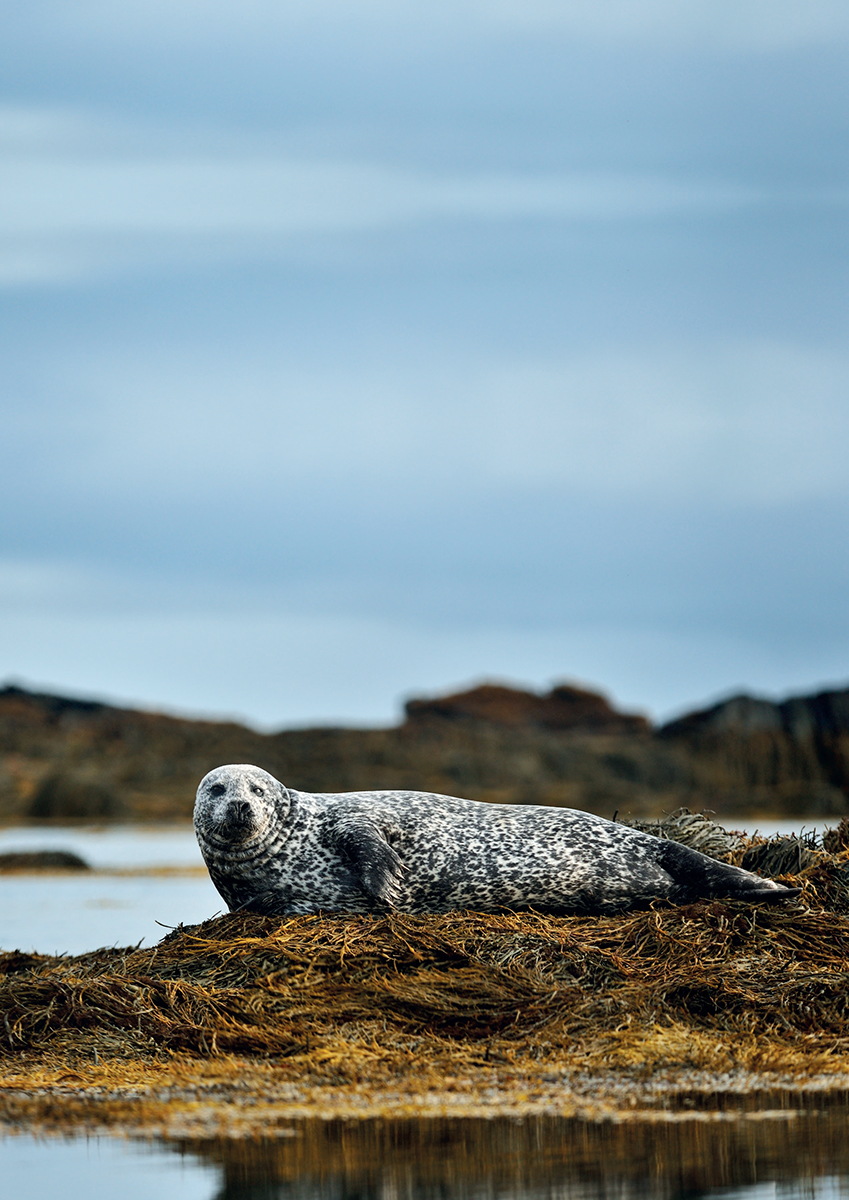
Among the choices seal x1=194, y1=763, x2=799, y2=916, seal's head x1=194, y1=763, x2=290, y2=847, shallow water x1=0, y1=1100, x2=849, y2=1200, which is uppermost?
seal's head x1=194, y1=763, x2=290, y2=847

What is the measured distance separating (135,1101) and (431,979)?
183 centimetres

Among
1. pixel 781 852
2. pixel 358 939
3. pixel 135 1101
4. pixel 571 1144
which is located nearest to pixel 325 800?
A: pixel 358 939

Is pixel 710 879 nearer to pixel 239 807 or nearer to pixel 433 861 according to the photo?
pixel 433 861

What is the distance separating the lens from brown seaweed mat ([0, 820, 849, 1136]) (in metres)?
5.40

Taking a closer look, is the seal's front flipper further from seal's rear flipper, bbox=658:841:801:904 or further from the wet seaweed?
seal's rear flipper, bbox=658:841:801:904

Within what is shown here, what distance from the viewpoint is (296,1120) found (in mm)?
5020

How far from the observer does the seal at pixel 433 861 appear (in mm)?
8133

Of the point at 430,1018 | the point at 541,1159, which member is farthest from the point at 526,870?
the point at 541,1159

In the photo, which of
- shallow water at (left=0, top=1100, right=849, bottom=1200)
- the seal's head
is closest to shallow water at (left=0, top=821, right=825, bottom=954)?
the seal's head

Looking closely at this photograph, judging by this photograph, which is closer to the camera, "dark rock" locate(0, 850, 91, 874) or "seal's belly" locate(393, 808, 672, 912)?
"seal's belly" locate(393, 808, 672, 912)

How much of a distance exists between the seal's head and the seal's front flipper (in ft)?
1.34

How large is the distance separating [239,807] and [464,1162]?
4027mm

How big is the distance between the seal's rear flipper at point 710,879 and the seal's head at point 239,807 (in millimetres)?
2217

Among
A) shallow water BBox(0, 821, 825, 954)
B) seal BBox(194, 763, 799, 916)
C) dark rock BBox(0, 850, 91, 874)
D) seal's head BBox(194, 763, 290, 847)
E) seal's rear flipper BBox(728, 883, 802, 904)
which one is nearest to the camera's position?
seal's rear flipper BBox(728, 883, 802, 904)
